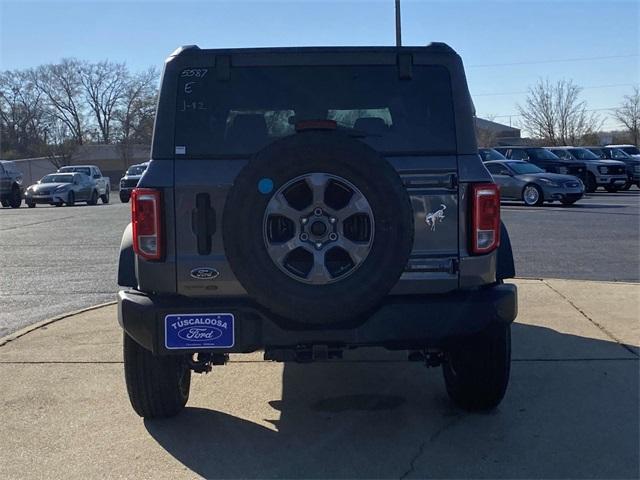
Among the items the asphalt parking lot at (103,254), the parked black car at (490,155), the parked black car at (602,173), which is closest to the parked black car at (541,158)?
the parked black car at (602,173)

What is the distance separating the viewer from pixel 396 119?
13.6 feet

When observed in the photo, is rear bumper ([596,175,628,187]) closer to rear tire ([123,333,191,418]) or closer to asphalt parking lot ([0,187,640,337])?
asphalt parking lot ([0,187,640,337])

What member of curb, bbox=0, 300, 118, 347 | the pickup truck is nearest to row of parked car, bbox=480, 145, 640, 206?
curb, bbox=0, 300, 118, 347

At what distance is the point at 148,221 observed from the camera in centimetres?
397

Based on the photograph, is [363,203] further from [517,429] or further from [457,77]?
[517,429]

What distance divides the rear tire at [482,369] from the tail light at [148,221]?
1.69m

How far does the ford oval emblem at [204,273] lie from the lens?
13.0ft

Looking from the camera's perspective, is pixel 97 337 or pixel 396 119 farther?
pixel 97 337

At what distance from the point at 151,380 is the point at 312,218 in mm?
1482

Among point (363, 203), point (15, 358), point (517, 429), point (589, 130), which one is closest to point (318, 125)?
point (363, 203)

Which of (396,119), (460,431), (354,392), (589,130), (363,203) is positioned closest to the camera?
(363,203)

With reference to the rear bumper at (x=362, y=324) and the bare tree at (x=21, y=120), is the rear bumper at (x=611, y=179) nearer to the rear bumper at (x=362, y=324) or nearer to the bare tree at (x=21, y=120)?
the rear bumper at (x=362, y=324)

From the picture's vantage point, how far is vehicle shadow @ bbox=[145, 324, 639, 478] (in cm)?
394

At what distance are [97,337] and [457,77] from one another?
159 inches
